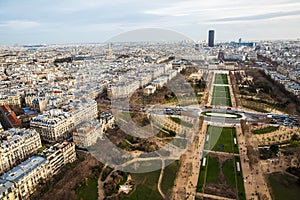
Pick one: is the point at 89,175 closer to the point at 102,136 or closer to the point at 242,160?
the point at 102,136

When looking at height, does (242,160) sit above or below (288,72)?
below

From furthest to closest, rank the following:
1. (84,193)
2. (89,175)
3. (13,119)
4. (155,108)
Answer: (155,108) < (13,119) < (89,175) < (84,193)

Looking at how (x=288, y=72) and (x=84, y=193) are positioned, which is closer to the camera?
(x=84, y=193)

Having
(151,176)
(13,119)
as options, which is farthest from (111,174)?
(13,119)

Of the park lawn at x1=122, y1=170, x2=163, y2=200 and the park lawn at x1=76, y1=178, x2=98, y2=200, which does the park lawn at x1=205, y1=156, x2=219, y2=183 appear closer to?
the park lawn at x1=122, y1=170, x2=163, y2=200

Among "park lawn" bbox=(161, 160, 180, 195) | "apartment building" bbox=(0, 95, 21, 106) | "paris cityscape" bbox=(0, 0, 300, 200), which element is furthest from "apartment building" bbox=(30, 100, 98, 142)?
"apartment building" bbox=(0, 95, 21, 106)

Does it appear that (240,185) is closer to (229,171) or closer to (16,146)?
(229,171)

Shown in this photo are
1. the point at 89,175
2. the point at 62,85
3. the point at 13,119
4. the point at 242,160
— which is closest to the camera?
the point at 89,175

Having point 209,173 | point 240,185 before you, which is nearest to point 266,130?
point 240,185
